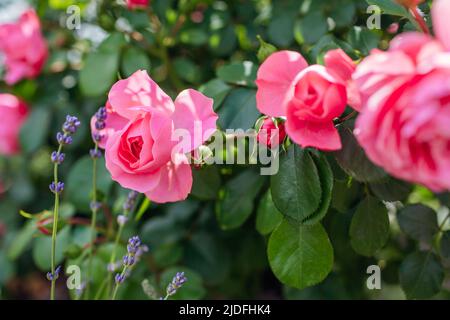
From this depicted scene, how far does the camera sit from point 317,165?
0.69 metres

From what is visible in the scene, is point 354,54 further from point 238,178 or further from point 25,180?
point 25,180

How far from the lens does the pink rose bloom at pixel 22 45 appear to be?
1278 mm

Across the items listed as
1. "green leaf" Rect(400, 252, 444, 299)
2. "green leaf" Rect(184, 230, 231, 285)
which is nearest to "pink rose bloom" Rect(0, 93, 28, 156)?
"green leaf" Rect(184, 230, 231, 285)

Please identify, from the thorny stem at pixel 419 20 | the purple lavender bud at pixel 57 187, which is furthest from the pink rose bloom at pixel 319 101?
the purple lavender bud at pixel 57 187

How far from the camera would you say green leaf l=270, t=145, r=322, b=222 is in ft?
2.19

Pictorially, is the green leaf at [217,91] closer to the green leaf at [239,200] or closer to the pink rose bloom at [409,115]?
the green leaf at [239,200]

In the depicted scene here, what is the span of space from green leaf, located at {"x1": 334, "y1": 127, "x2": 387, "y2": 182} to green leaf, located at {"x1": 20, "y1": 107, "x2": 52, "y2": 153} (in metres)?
0.93

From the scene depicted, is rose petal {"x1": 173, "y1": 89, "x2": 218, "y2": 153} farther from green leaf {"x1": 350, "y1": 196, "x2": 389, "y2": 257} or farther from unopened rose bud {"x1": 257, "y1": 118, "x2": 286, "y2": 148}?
green leaf {"x1": 350, "y1": 196, "x2": 389, "y2": 257}

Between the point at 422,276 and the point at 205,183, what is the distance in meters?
0.35

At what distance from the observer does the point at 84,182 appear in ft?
3.79

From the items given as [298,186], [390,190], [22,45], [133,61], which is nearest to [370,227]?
[390,190]

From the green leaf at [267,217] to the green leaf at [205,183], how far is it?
0.08 meters

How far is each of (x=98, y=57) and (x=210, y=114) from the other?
1.85ft

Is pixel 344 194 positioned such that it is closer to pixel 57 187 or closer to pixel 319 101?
pixel 319 101
